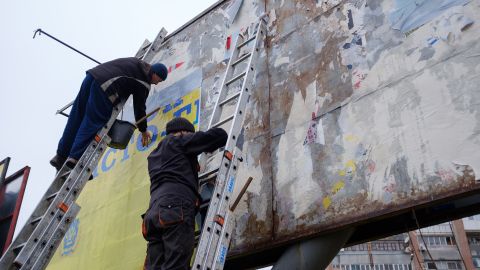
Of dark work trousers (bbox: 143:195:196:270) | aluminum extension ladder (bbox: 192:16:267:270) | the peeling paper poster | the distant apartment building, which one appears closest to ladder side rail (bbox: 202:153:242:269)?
aluminum extension ladder (bbox: 192:16:267:270)

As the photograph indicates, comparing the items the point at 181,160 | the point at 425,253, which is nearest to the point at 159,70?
the point at 181,160

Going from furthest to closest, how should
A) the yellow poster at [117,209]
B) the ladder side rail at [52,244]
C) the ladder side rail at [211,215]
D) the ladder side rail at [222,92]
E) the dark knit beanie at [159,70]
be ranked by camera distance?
the dark knit beanie at [159,70] → the yellow poster at [117,209] → the ladder side rail at [222,92] → the ladder side rail at [52,244] → the ladder side rail at [211,215]

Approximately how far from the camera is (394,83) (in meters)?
3.36

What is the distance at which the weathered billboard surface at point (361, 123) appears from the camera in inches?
117

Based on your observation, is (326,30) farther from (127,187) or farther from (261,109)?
(127,187)

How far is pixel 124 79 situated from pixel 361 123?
226 cm

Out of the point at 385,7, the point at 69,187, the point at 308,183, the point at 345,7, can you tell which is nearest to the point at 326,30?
the point at 345,7

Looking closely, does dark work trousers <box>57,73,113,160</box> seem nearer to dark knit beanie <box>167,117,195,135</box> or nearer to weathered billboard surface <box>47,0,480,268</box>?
dark knit beanie <box>167,117,195,135</box>

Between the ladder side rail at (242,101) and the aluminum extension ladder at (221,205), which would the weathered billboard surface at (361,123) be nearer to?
the ladder side rail at (242,101)

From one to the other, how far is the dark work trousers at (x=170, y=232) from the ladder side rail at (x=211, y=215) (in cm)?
6

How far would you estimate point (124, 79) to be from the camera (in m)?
4.44

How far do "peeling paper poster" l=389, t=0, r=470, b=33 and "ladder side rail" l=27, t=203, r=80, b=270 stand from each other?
9.22 feet

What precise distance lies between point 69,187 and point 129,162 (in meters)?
1.57

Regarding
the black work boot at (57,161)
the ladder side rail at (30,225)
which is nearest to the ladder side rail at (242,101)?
the ladder side rail at (30,225)
